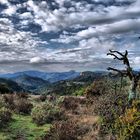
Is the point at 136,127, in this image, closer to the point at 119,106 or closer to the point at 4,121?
the point at 119,106

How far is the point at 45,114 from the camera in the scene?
23641 millimetres

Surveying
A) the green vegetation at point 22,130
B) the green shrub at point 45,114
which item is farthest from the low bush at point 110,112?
the green shrub at point 45,114

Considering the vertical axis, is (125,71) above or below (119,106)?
above

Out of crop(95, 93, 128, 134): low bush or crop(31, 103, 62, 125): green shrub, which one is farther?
crop(31, 103, 62, 125): green shrub

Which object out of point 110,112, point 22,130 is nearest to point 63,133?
point 110,112

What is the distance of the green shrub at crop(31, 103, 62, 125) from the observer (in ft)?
75.7

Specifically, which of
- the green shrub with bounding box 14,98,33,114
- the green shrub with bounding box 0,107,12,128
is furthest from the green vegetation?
the green shrub with bounding box 14,98,33,114

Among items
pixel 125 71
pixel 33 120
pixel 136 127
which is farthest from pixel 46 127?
pixel 136 127

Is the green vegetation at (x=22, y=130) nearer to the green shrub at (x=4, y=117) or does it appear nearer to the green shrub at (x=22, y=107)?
the green shrub at (x=4, y=117)

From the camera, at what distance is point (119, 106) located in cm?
1786

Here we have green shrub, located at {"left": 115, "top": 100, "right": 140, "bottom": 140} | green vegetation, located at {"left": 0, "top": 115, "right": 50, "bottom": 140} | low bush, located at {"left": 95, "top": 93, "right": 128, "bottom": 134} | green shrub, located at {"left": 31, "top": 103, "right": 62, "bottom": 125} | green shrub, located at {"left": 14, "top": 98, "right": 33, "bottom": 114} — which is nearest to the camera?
green shrub, located at {"left": 115, "top": 100, "right": 140, "bottom": 140}

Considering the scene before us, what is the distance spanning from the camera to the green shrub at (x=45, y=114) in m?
23.1

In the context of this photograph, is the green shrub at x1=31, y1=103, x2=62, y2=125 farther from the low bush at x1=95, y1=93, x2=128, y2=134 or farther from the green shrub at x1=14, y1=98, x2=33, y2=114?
the low bush at x1=95, y1=93, x2=128, y2=134

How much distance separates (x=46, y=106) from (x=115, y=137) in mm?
9761
